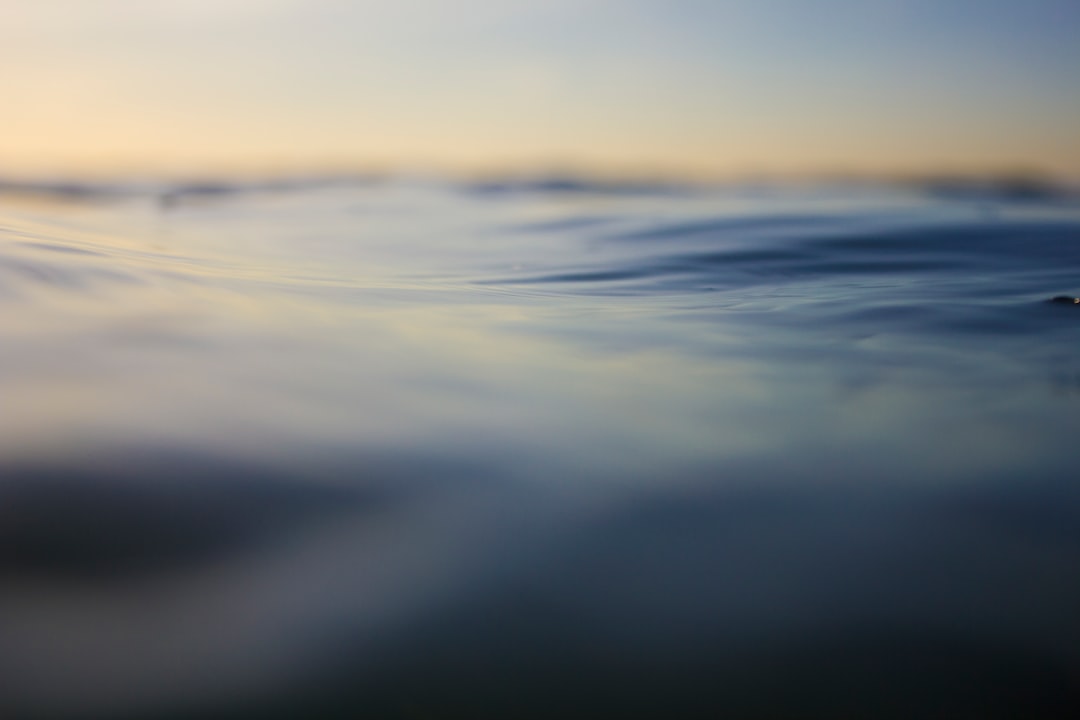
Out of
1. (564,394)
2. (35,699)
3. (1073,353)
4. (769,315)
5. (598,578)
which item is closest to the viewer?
(35,699)

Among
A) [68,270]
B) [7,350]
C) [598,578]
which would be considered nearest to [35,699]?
[598,578]

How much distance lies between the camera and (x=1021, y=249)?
210 inches

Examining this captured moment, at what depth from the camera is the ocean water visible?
1047 millimetres

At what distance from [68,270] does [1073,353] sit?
3.39m

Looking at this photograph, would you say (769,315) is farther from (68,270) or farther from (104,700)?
(104,700)

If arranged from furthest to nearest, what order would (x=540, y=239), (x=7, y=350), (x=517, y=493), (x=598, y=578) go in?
1. (x=540, y=239)
2. (x=7, y=350)
3. (x=517, y=493)
4. (x=598, y=578)

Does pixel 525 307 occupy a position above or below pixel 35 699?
above

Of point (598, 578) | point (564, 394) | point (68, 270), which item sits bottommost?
point (598, 578)

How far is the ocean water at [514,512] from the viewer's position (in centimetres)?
105

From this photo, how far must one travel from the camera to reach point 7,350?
6.31 ft

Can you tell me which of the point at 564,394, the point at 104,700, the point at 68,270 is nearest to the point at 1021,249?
the point at 564,394

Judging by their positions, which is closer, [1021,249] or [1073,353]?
[1073,353]

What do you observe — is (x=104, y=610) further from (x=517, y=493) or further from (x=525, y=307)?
(x=525, y=307)

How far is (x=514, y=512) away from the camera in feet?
4.77
